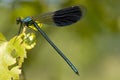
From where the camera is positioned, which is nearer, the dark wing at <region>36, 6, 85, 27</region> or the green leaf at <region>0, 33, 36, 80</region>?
the green leaf at <region>0, 33, 36, 80</region>

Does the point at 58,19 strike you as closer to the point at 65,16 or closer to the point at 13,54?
the point at 65,16

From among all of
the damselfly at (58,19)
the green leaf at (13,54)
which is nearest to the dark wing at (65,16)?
the damselfly at (58,19)

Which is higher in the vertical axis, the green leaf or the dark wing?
the green leaf

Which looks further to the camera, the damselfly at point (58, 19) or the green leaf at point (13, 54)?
the damselfly at point (58, 19)

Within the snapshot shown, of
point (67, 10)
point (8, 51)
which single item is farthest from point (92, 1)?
point (8, 51)

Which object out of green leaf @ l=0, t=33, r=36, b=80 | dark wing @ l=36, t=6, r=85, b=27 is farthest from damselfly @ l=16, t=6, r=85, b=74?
green leaf @ l=0, t=33, r=36, b=80

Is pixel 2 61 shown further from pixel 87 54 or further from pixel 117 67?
pixel 117 67

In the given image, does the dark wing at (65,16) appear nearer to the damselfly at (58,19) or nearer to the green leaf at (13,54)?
the damselfly at (58,19)

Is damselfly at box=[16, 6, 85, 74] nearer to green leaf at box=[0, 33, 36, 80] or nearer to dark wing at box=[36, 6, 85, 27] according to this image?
dark wing at box=[36, 6, 85, 27]
